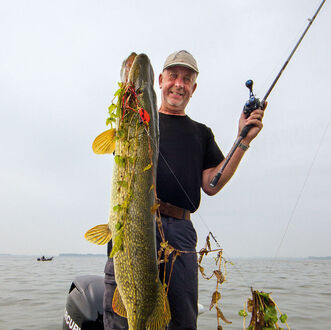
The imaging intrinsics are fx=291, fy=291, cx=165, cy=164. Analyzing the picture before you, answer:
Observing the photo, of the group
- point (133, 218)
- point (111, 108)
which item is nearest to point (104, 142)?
point (111, 108)

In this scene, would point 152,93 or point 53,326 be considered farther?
point 53,326

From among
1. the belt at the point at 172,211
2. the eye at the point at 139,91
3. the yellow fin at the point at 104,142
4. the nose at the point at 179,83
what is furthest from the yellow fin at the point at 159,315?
the nose at the point at 179,83

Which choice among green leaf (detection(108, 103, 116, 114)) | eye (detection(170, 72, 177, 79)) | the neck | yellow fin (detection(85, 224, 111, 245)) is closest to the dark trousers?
yellow fin (detection(85, 224, 111, 245))

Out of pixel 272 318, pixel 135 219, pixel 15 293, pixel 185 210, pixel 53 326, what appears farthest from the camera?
pixel 15 293

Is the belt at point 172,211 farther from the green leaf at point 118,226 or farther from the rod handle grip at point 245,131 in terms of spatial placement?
the rod handle grip at point 245,131

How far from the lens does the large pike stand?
1.89m

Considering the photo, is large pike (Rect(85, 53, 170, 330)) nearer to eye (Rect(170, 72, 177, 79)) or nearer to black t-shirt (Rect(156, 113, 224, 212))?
Answer: black t-shirt (Rect(156, 113, 224, 212))

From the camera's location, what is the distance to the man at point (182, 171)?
225 cm

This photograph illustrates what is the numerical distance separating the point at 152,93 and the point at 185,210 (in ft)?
3.32

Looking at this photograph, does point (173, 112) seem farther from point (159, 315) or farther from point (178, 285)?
point (159, 315)

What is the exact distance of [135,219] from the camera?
191cm

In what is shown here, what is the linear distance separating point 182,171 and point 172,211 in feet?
1.20

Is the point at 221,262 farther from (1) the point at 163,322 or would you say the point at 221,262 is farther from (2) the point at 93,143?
(2) the point at 93,143

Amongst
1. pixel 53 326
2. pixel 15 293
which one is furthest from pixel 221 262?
pixel 15 293
